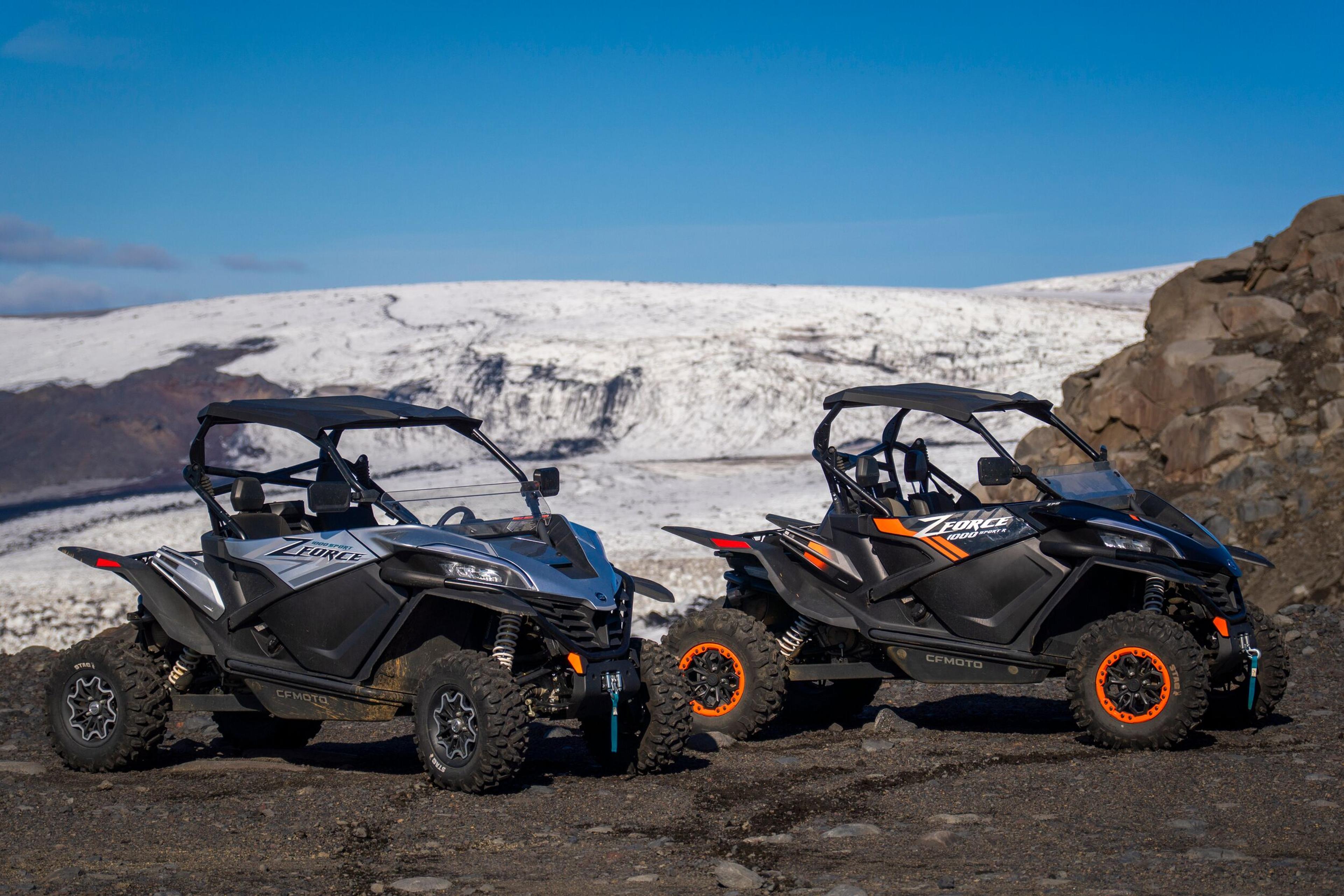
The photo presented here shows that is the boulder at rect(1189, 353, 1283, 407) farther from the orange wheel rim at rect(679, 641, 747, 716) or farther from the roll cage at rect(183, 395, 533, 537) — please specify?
the roll cage at rect(183, 395, 533, 537)

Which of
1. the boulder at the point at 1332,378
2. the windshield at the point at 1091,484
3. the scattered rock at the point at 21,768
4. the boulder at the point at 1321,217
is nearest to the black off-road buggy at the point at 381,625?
the scattered rock at the point at 21,768

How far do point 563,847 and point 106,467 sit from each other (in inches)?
1017

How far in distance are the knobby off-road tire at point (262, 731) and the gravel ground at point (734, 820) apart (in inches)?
7.0

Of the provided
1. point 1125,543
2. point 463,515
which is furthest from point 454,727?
point 1125,543

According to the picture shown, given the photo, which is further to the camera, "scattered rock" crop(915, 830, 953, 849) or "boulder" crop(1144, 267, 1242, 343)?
"boulder" crop(1144, 267, 1242, 343)

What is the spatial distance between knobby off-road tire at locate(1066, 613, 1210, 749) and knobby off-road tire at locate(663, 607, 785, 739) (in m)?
2.09

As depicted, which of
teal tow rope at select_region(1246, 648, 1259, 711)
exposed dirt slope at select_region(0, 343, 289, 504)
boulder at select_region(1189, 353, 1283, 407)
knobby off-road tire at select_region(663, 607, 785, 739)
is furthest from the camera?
exposed dirt slope at select_region(0, 343, 289, 504)

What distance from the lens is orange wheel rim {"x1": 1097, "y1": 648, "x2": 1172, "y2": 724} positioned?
8.30 metres

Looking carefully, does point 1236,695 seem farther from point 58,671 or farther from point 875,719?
point 58,671

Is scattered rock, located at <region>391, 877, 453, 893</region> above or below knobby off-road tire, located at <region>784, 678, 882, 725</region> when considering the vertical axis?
above

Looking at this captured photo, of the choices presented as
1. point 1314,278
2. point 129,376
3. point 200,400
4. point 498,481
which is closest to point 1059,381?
point 1314,278

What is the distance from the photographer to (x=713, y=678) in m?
9.82

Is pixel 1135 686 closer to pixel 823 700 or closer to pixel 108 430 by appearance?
pixel 823 700

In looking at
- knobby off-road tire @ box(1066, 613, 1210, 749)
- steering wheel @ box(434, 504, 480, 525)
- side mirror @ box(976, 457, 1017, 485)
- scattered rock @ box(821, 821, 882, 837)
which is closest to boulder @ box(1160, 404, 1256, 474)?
knobby off-road tire @ box(1066, 613, 1210, 749)
